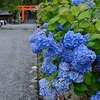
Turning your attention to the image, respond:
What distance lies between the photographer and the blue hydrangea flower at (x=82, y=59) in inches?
55.4

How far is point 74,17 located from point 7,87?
278 cm

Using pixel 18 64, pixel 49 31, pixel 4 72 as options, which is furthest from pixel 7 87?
pixel 49 31

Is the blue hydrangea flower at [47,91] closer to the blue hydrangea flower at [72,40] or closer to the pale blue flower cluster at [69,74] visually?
the pale blue flower cluster at [69,74]

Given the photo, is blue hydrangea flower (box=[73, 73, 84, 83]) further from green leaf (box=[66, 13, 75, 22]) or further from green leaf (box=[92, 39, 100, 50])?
green leaf (box=[66, 13, 75, 22])

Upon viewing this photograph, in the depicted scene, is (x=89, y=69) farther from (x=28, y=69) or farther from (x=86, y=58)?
(x=28, y=69)

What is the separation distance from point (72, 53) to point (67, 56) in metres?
0.05

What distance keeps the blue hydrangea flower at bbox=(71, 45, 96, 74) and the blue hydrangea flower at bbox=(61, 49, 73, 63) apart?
0.04 metres

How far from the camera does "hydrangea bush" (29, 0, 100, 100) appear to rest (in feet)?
4.77

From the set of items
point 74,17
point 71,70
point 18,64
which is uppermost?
point 74,17

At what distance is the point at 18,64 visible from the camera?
20.4 ft

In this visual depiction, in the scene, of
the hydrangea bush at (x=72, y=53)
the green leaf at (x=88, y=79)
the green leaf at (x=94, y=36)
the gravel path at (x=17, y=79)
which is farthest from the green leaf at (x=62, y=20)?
the gravel path at (x=17, y=79)

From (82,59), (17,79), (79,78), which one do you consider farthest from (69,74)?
(17,79)

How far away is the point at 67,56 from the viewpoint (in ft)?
5.07

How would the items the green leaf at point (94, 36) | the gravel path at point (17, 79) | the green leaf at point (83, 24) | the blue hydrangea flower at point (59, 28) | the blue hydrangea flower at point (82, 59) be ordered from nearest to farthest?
the blue hydrangea flower at point (82, 59)
the green leaf at point (94, 36)
the green leaf at point (83, 24)
the blue hydrangea flower at point (59, 28)
the gravel path at point (17, 79)
